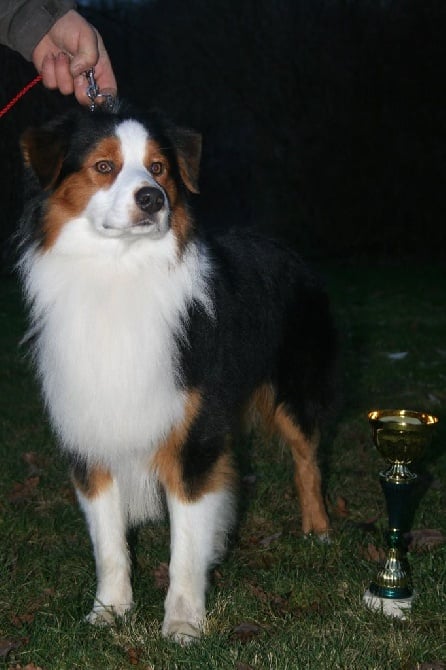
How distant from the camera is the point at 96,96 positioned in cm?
388

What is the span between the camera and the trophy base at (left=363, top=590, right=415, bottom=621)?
3600mm

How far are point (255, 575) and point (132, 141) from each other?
206cm

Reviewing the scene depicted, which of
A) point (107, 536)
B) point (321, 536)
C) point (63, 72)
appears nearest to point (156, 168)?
point (63, 72)

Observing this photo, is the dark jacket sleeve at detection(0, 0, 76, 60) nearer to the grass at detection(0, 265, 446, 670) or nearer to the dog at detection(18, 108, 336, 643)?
the dog at detection(18, 108, 336, 643)

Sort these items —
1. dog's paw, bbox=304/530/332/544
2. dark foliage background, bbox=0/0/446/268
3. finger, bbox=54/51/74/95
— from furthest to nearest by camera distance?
1. dark foliage background, bbox=0/0/446/268
2. dog's paw, bbox=304/530/332/544
3. finger, bbox=54/51/74/95

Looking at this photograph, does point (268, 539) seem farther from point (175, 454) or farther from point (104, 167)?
point (104, 167)

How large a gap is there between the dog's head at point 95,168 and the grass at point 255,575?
157cm

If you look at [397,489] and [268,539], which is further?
[268,539]

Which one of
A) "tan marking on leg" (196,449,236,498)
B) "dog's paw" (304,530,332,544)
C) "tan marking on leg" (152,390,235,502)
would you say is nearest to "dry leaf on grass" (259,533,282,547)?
"dog's paw" (304,530,332,544)

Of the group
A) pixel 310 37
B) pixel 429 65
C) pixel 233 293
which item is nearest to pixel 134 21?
pixel 310 37

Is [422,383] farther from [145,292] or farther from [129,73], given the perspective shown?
[129,73]

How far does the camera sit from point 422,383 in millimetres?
8008

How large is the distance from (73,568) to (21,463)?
5.69 feet

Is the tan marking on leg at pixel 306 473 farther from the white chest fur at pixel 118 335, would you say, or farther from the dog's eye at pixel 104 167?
the dog's eye at pixel 104 167
